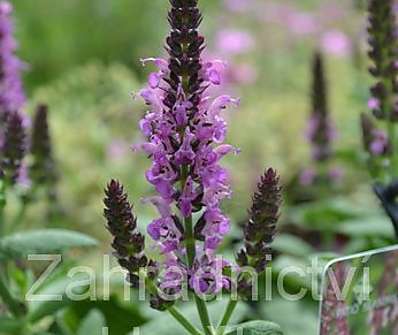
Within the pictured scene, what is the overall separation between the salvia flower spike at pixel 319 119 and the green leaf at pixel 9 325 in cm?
68

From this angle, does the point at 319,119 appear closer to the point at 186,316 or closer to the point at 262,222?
the point at 186,316

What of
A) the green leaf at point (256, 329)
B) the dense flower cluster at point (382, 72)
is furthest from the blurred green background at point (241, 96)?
the green leaf at point (256, 329)

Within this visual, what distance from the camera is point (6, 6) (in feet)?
4.54

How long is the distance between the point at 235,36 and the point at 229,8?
0.52 metres

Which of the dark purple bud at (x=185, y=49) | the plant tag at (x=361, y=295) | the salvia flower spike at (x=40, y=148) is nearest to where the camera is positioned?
the dark purple bud at (x=185, y=49)

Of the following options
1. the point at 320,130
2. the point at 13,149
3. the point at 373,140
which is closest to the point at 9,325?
the point at 13,149

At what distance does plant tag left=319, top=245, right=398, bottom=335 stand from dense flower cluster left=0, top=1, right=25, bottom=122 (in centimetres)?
61

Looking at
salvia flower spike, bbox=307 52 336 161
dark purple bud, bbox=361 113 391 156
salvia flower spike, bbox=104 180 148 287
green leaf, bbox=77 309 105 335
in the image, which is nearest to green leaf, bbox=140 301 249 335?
green leaf, bbox=77 309 105 335

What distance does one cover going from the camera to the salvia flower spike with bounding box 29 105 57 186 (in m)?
1.28

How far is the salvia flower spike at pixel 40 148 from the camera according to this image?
1284mm

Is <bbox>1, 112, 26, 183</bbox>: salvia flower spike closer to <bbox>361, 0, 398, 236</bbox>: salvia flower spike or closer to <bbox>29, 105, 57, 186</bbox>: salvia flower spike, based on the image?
<bbox>29, 105, 57, 186</bbox>: salvia flower spike

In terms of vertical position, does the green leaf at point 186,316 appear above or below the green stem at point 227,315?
above

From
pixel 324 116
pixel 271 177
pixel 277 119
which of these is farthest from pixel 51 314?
pixel 277 119

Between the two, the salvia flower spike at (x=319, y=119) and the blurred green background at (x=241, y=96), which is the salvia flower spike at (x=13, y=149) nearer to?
the blurred green background at (x=241, y=96)
